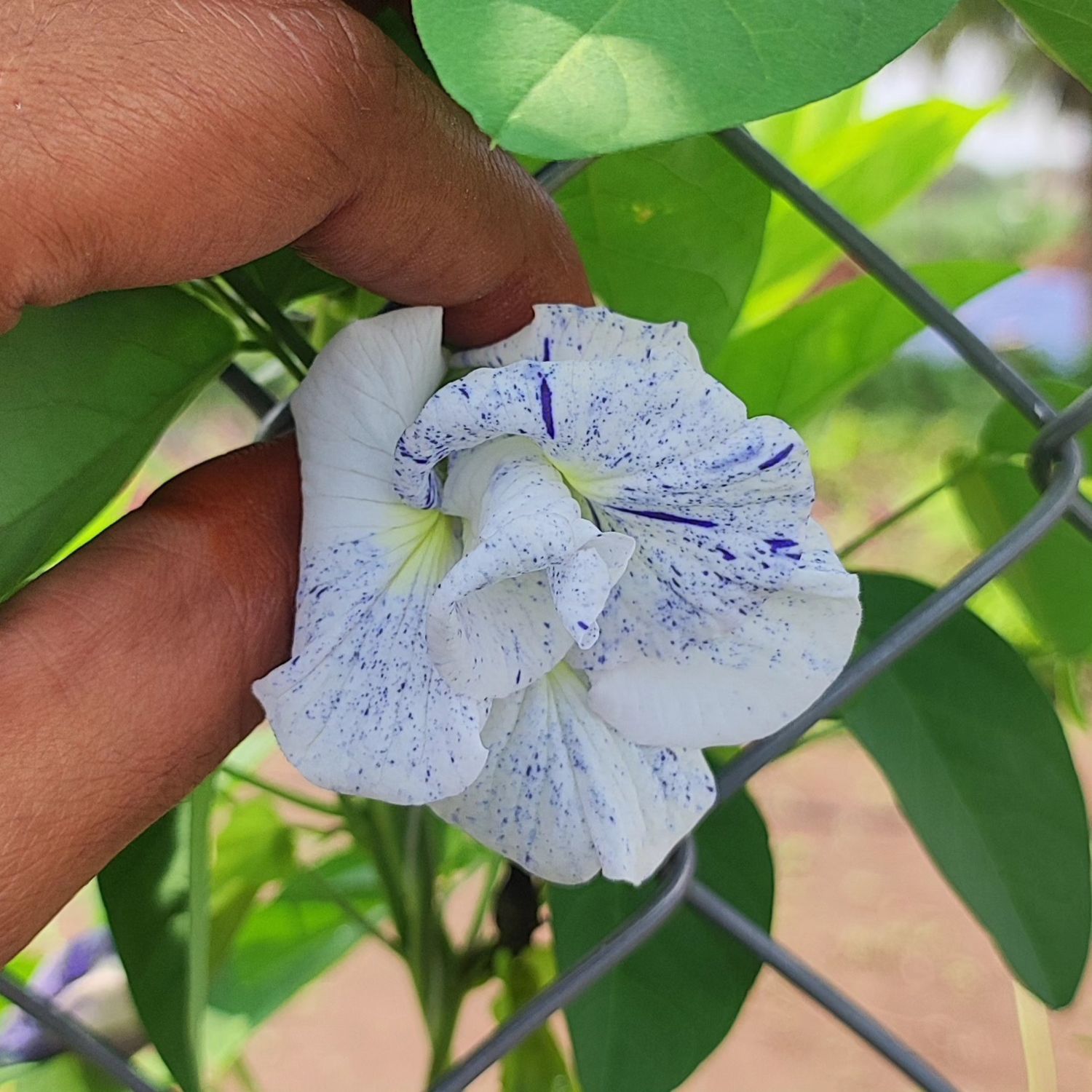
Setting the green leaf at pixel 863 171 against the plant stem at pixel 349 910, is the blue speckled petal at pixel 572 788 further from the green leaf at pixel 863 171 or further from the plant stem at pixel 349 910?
the green leaf at pixel 863 171

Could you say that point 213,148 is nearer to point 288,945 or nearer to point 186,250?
point 186,250

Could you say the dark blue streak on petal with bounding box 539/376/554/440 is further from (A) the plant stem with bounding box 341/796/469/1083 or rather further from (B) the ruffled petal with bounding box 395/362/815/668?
(A) the plant stem with bounding box 341/796/469/1083

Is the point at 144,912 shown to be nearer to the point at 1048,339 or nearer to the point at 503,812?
the point at 503,812

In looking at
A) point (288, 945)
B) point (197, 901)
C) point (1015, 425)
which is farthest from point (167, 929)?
point (1015, 425)

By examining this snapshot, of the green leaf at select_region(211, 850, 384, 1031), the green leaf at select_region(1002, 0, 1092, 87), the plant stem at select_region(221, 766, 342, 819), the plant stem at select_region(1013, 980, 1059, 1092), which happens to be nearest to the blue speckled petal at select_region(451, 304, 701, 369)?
the green leaf at select_region(1002, 0, 1092, 87)

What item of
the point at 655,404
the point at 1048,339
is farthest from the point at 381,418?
the point at 1048,339
